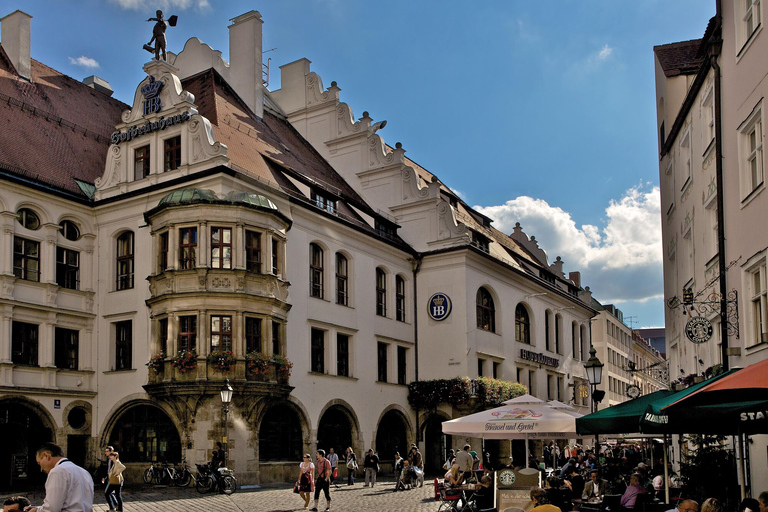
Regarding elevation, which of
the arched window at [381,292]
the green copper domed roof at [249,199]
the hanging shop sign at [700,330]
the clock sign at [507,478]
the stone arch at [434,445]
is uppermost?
the green copper domed roof at [249,199]

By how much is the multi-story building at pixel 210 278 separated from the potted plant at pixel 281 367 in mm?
70

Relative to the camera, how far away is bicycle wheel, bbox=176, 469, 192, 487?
27938 mm

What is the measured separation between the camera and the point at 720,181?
18281 millimetres

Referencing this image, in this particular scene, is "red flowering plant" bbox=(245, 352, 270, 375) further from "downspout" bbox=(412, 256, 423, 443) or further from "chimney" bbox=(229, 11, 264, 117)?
"chimney" bbox=(229, 11, 264, 117)

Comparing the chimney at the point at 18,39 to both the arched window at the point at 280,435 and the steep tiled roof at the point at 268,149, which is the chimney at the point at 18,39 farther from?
the arched window at the point at 280,435

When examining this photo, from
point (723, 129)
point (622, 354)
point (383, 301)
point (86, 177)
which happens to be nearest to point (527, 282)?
point (383, 301)

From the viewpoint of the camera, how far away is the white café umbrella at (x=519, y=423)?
18.2m

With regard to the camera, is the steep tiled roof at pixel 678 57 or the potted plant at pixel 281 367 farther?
the potted plant at pixel 281 367

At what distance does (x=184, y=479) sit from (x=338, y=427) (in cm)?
834

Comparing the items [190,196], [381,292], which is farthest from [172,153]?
[381,292]

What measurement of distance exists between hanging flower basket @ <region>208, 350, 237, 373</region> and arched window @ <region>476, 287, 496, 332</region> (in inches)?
619

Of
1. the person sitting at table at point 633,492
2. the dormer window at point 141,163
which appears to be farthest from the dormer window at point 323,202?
the person sitting at table at point 633,492

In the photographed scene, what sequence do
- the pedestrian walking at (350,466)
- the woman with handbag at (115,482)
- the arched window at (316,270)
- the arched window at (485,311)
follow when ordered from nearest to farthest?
the woman with handbag at (115,482), the pedestrian walking at (350,466), the arched window at (316,270), the arched window at (485,311)

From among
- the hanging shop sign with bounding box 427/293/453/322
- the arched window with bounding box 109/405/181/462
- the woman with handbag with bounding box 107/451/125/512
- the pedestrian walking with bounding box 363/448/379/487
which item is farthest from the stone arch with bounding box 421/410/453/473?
the woman with handbag with bounding box 107/451/125/512
